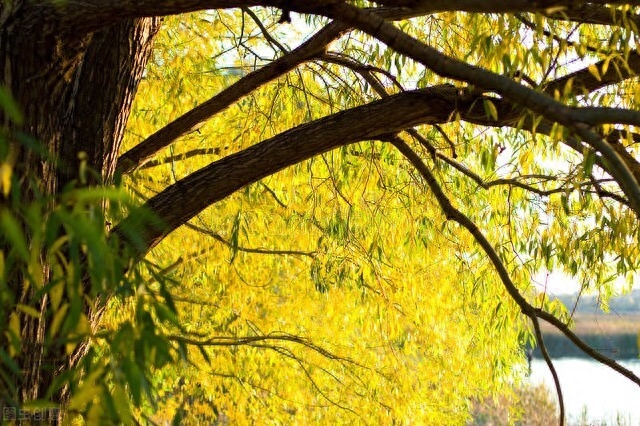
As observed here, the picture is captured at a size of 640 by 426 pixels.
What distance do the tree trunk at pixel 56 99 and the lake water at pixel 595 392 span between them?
933 centimetres

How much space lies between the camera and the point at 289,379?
16.2 feet

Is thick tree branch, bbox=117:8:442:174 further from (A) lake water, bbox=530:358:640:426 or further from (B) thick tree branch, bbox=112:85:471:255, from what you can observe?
(A) lake water, bbox=530:358:640:426

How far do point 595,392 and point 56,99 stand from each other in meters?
16.6

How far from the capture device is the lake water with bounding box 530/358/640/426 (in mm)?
13172

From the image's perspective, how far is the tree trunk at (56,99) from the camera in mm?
1877

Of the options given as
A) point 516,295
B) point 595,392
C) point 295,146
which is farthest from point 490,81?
point 595,392

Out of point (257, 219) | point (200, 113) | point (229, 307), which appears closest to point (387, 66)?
point (200, 113)

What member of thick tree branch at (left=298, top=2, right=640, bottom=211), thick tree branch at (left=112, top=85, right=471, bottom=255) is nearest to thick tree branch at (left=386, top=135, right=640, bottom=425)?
thick tree branch at (left=112, top=85, right=471, bottom=255)

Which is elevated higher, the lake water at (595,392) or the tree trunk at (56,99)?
the lake water at (595,392)

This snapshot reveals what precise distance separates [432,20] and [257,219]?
1339 mm

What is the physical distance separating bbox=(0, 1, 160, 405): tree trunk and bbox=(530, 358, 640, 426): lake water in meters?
9.33

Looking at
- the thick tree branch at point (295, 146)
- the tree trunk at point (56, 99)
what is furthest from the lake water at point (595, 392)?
the tree trunk at point (56, 99)

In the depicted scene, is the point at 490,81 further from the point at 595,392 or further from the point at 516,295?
the point at 595,392

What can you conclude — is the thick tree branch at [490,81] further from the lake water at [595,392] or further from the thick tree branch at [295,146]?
the lake water at [595,392]
